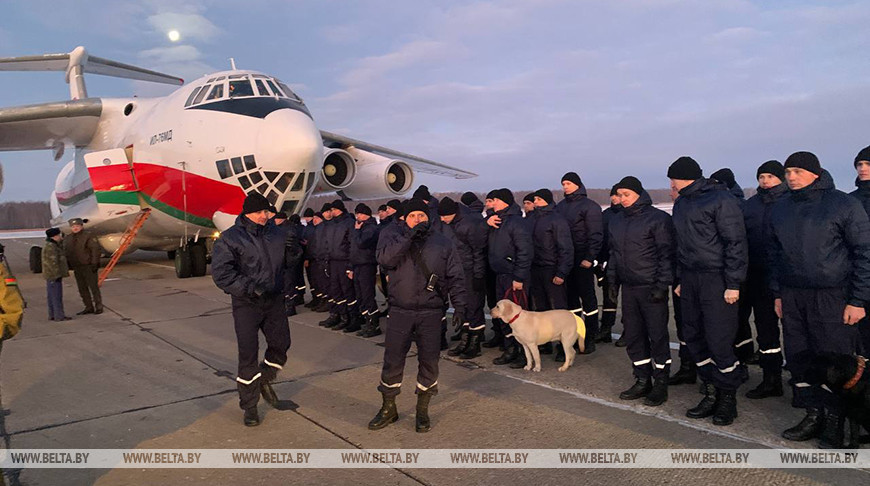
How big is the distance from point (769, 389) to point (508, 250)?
2.79 meters

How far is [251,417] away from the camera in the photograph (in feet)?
14.7

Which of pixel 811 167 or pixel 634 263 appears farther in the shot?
pixel 634 263

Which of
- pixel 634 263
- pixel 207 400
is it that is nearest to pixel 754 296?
→ pixel 634 263

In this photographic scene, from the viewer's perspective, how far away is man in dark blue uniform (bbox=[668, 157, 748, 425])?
4344 millimetres

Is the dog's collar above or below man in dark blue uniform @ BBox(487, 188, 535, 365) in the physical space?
below

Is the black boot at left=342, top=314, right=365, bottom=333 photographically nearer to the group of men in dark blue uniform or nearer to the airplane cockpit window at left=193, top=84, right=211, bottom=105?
the group of men in dark blue uniform

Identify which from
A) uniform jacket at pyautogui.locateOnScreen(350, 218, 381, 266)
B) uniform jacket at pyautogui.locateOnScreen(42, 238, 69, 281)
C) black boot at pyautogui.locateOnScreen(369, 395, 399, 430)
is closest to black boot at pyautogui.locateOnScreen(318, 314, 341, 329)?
uniform jacket at pyautogui.locateOnScreen(350, 218, 381, 266)

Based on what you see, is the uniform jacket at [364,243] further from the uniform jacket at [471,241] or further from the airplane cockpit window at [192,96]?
the airplane cockpit window at [192,96]

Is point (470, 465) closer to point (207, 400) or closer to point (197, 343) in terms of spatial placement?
point (207, 400)

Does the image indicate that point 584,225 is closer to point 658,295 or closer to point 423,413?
point 658,295

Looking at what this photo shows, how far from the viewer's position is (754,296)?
532 centimetres

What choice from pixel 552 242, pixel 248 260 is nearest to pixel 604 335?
pixel 552 242

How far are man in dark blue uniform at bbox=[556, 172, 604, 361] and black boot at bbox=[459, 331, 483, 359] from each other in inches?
51.3

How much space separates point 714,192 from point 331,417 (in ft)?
11.8
